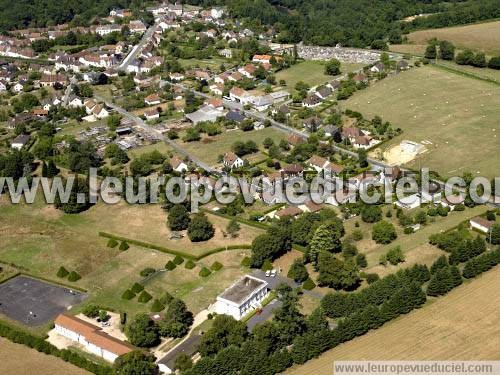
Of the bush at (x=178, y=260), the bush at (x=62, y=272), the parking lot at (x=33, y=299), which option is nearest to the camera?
the parking lot at (x=33, y=299)

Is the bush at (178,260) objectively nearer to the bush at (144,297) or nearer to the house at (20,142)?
the bush at (144,297)

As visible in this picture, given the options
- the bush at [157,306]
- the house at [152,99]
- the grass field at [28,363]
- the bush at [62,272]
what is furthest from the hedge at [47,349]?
the house at [152,99]

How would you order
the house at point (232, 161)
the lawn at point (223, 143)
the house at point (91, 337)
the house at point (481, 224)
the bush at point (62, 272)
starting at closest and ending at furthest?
the house at point (91, 337)
the bush at point (62, 272)
the house at point (481, 224)
the house at point (232, 161)
the lawn at point (223, 143)

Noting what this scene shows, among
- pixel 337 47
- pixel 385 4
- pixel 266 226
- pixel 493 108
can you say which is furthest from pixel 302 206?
pixel 385 4

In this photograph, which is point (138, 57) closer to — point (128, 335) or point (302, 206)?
point (302, 206)

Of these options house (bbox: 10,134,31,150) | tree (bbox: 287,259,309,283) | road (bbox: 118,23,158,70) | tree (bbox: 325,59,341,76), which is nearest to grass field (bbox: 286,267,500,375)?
tree (bbox: 287,259,309,283)
